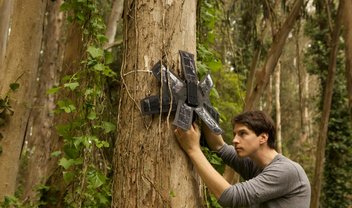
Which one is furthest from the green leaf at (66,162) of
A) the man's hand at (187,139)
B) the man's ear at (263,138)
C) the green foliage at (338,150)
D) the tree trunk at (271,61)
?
the green foliage at (338,150)

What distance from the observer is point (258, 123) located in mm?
2963

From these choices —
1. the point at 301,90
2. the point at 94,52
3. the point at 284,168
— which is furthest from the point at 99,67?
the point at 301,90

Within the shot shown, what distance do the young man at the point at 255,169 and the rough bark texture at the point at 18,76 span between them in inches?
97.8

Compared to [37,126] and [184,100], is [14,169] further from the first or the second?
[37,126]

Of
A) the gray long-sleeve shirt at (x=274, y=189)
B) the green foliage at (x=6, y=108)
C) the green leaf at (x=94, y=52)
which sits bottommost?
the gray long-sleeve shirt at (x=274, y=189)

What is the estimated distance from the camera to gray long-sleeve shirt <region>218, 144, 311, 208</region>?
2.61 m

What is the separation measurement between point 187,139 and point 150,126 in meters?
0.22

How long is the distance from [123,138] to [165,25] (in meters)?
0.71

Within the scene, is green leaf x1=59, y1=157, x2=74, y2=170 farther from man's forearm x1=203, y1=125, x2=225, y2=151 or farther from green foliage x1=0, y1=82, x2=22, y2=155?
green foliage x1=0, y1=82, x2=22, y2=155

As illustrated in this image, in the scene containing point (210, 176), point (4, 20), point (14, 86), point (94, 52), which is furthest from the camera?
point (4, 20)

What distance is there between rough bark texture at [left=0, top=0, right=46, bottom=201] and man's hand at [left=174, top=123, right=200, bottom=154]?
2723mm

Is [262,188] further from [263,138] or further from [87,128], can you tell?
[87,128]

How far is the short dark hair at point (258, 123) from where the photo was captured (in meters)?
2.96

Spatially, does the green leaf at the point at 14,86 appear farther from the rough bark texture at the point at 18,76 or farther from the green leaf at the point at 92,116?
the green leaf at the point at 92,116
